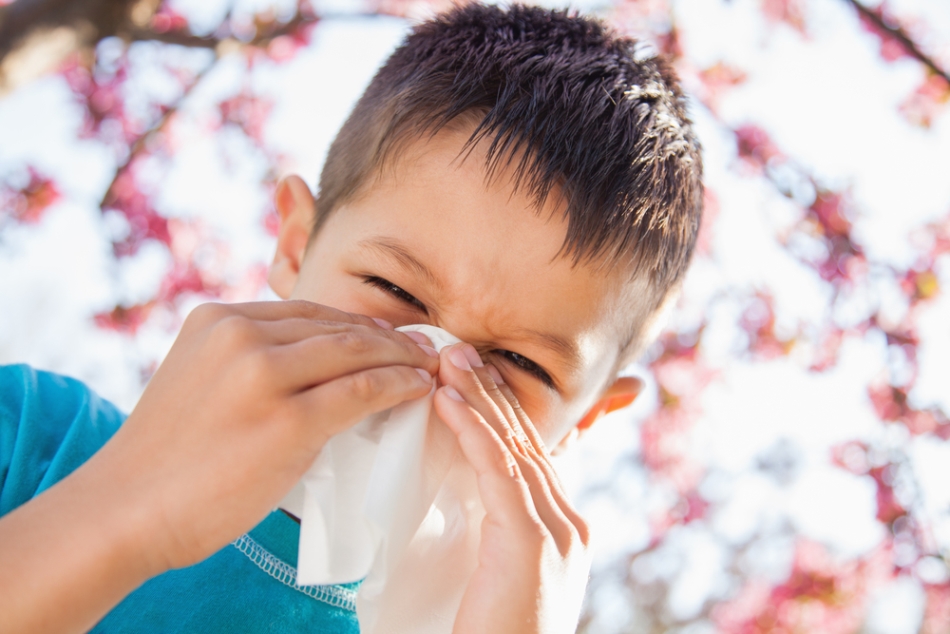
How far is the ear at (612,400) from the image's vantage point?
6.88ft

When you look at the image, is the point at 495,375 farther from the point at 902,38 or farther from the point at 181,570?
the point at 902,38

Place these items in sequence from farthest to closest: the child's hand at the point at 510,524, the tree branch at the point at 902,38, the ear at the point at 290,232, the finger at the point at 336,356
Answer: the tree branch at the point at 902,38, the ear at the point at 290,232, the child's hand at the point at 510,524, the finger at the point at 336,356

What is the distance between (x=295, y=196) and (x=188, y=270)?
10.0 ft

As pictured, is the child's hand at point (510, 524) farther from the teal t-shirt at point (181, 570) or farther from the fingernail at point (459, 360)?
the teal t-shirt at point (181, 570)

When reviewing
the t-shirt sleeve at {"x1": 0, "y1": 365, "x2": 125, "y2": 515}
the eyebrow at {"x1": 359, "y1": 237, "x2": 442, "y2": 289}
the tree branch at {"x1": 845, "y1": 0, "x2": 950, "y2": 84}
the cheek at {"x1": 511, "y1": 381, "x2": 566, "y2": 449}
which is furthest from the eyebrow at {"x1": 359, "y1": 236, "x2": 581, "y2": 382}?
the tree branch at {"x1": 845, "y1": 0, "x2": 950, "y2": 84}

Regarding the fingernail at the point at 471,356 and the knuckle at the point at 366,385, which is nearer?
the knuckle at the point at 366,385

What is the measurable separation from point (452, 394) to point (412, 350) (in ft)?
0.36

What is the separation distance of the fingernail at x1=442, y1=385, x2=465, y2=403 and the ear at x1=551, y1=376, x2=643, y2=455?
880 millimetres

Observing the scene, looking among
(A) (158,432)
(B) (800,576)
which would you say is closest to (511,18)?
(A) (158,432)

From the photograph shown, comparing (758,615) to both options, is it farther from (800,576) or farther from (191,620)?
(191,620)

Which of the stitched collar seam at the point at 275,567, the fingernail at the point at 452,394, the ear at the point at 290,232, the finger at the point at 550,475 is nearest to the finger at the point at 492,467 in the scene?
the fingernail at the point at 452,394

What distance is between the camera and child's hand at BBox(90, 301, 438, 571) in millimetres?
920

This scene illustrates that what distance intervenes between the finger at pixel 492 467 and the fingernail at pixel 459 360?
0.17ft

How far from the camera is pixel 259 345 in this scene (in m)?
1.00
